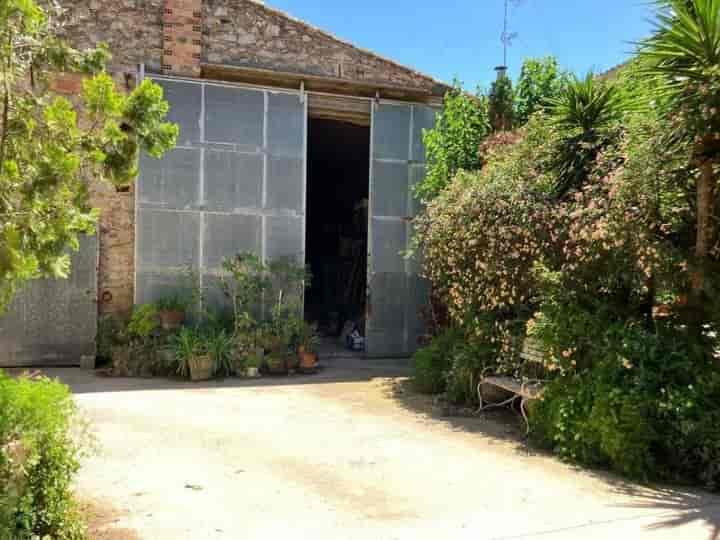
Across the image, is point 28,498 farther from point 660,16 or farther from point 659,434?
point 660,16

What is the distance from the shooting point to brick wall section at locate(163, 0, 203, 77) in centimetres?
906

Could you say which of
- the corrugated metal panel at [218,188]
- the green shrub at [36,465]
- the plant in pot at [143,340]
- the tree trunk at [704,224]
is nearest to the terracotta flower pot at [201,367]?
the plant in pot at [143,340]

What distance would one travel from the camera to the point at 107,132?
339 cm

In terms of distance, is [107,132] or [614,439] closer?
[107,132]

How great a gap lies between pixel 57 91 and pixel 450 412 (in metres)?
6.91

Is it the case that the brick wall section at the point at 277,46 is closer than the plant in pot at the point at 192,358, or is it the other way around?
the plant in pot at the point at 192,358

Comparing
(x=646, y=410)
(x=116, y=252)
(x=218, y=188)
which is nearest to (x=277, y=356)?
(x=218, y=188)

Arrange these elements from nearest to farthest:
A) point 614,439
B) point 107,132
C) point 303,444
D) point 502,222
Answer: point 107,132, point 614,439, point 303,444, point 502,222

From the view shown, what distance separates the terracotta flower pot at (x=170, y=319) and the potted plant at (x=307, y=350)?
184cm

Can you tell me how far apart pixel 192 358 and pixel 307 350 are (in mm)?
1765

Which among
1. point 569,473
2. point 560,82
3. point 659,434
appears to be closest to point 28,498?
point 569,473

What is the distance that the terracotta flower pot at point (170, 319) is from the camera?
8.66 metres

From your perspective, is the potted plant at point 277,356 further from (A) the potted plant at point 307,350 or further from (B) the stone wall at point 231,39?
(B) the stone wall at point 231,39

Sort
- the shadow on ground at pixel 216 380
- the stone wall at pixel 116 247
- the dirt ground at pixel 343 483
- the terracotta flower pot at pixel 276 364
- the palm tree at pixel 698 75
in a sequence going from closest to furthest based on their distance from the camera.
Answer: the dirt ground at pixel 343 483 < the palm tree at pixel 698 75 < the shadow on ground at pixel 216 380 < the terracotta flower pot at pixel 276 364 < the stone wall at pixel 116 247
